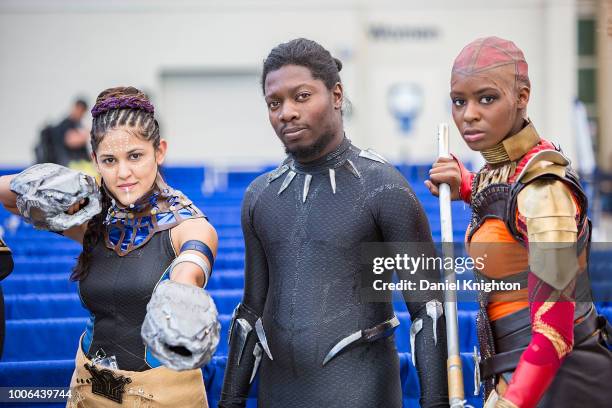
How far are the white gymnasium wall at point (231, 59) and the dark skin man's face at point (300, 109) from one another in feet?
46.8

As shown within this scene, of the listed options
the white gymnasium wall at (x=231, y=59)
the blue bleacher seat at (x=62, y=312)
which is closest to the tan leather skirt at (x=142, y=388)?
the blue bleacher seat at (x=62, y=312)

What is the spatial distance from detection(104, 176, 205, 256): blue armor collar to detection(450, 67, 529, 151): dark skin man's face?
869mm

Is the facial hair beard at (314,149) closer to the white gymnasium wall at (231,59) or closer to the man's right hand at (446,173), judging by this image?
the man's right hand at (446,173)

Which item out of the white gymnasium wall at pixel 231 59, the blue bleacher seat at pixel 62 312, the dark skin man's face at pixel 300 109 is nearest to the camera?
the dark skin man's face at pixel 300 109

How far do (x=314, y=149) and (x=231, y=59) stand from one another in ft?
48.9

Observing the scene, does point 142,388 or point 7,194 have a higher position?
point 7,194

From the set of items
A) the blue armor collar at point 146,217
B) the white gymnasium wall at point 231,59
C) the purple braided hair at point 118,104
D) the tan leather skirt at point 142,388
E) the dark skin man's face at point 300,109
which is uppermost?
the white gymnasium wall at point 231,59

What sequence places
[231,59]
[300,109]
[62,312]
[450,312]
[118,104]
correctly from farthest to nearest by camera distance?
[231,59]
[62,312]
[118,104]
[300,109]
[450,312]

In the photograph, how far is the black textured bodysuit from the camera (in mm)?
2416

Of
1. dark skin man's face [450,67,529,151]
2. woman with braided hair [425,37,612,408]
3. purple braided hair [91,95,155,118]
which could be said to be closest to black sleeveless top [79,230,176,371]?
purple braided hair [91,95,155,118]

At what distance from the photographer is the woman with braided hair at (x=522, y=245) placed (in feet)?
6.62

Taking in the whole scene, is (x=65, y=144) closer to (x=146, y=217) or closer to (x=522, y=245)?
(x=146, y=217)

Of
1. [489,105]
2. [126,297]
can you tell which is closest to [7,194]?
[126,297]

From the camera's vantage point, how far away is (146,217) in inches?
105
